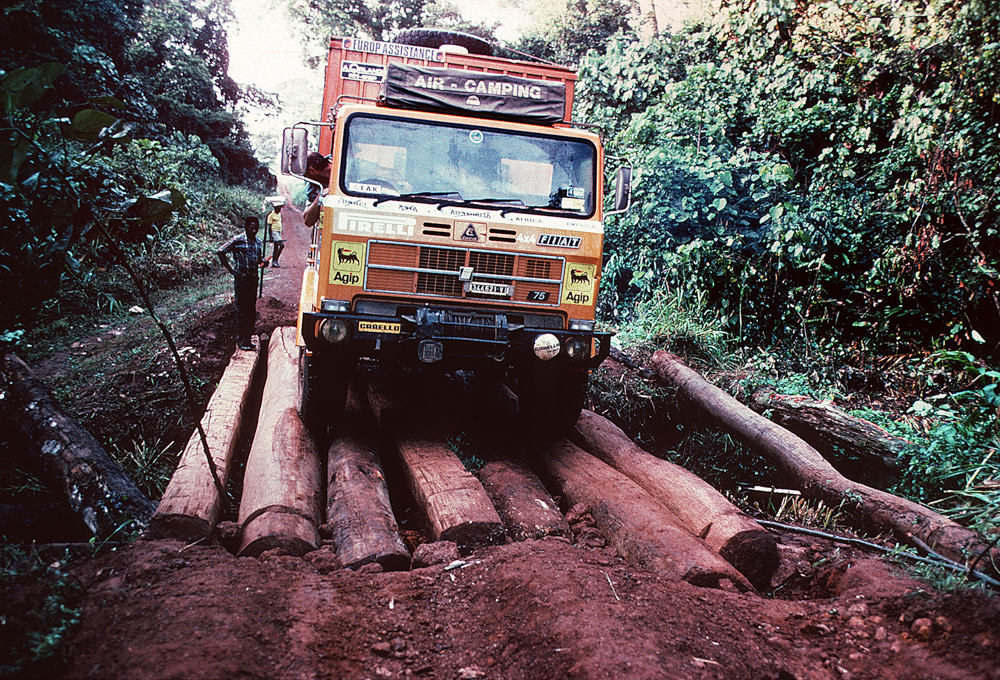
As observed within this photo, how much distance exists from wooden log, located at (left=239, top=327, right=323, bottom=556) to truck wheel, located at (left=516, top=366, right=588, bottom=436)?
186 cm

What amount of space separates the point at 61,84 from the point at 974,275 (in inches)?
594

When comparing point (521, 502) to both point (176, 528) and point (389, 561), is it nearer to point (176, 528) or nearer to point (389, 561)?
A: point (389, 561)

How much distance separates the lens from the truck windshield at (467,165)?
4.68 meters

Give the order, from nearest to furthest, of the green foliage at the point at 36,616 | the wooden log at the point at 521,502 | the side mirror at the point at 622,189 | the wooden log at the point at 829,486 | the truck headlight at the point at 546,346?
the green foliage at the point at 36,616
the wooden log at the point at 829,486
the wooden log at the point at 521,502
the truck headlight at the point at 546,346
the side mirror at the point at 622,189

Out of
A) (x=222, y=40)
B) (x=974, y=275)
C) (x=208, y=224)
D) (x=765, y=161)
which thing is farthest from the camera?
(x=222, y=40)

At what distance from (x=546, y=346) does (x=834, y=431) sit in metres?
3.03

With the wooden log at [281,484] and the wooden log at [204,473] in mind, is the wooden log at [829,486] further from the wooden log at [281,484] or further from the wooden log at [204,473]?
the wooden log at [204,473]

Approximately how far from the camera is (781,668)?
2717 millimetres

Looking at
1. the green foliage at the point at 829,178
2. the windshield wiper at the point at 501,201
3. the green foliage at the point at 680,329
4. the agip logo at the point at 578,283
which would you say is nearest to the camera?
the windshield wiper at the point at 501,201

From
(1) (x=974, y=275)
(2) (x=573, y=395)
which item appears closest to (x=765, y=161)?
(1) (x=974, y=275)

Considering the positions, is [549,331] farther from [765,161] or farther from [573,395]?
[765,161]

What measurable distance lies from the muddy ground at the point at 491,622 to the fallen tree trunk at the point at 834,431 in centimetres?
209

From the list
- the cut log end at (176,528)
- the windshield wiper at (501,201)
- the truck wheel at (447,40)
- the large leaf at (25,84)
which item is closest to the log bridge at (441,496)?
the cut log end at (176,528)

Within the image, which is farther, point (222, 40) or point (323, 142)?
point (222, 40)
